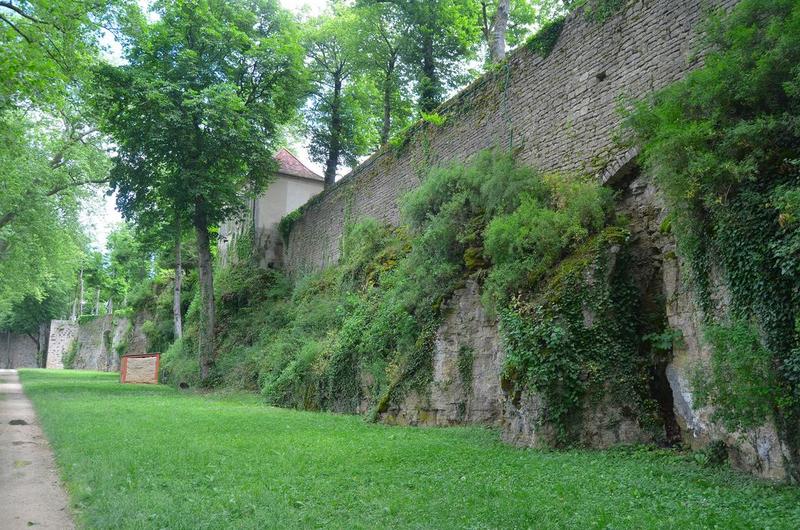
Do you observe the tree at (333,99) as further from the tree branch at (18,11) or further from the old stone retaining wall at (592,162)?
the tree branch at (18,11)

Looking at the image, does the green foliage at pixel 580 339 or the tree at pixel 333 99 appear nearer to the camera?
the green foliage at pixel 580 339

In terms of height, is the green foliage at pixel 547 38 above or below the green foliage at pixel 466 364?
above

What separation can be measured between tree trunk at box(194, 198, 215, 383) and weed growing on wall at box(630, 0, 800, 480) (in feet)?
52.4

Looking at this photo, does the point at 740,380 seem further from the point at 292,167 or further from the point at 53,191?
the point at 53,191

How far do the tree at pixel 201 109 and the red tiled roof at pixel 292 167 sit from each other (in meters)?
5.48

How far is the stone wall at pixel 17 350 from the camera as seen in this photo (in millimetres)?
59875

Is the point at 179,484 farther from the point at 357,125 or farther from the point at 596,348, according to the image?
the point at 357,125

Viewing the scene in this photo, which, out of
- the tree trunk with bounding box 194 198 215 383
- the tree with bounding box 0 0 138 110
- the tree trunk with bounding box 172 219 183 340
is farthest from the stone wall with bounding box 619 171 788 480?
the tree trunk with bounding box 172 219 183 340

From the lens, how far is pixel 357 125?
82.4 ft

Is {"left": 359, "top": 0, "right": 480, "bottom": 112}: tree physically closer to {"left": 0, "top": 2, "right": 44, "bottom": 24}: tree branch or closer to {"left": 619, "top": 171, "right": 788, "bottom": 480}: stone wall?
{"left": 0, "top": 2, "right": 44, "bottom": 24}: tree branch

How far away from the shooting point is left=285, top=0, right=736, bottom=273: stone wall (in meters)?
8.67

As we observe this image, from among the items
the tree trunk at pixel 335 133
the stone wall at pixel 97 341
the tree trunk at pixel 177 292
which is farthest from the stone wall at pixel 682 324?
the stone wall at pixel 97 341

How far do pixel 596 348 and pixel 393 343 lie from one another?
16.1ft

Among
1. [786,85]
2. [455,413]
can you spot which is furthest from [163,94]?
[786,85]
